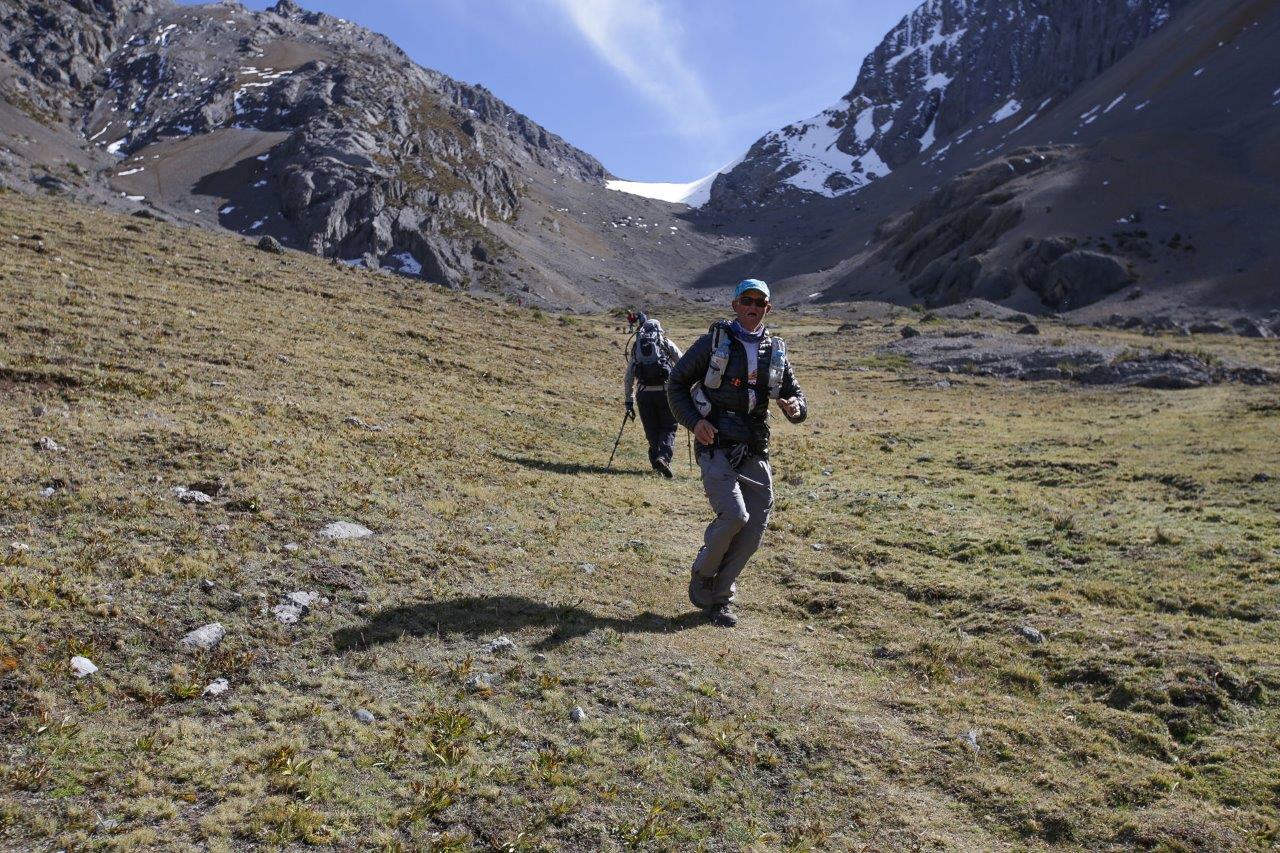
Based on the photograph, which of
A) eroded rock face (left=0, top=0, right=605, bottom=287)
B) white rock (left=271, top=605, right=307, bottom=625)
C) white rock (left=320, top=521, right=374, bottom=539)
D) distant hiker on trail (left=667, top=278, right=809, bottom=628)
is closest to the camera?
white rock (left=271, top=605, right=307, bottom=625)

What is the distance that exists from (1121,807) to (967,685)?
5.93 ft

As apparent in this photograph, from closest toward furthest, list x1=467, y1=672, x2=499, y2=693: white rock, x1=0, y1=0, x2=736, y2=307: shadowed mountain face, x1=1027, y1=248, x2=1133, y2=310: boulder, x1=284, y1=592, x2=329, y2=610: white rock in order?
x1=467, y1=672, x2=499, y2=693: white rock → x1=284, y1=592, x2=329, y2=610: white rock → x1=1027, y1=248, x2=1133, y2=310: boulder → x1=0, y1=0, x2=736, y2=307: shadowed mountain face

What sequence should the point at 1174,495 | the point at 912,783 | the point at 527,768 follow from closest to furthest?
the point at 527,768, the point at 912,783, the point at 1174,495

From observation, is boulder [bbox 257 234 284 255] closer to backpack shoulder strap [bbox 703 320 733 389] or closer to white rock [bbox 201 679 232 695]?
backpack shoulder strap [bbox 703 320 733 389]

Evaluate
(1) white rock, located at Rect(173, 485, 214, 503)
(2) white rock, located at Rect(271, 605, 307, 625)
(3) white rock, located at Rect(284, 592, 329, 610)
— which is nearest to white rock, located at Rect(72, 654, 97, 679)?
(2) white rock, located at Rect(271, 605, 307, 625)

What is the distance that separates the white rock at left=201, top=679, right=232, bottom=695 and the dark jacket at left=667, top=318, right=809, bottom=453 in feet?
16.2

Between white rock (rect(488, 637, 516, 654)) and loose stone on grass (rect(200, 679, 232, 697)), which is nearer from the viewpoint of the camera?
loose stone on grass (rect(200, 679, 232, 697))

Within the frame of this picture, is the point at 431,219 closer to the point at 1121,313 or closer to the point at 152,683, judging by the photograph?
the point at 1121,313

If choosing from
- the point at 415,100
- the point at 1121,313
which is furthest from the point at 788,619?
the point at 415,100

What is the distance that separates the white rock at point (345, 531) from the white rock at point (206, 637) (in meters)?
2.12

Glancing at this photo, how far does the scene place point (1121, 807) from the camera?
18.0 feet

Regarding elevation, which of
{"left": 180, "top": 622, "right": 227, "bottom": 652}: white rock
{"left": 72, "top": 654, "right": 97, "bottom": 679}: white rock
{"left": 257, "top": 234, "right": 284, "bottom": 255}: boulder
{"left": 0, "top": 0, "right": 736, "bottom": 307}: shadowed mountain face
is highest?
{"left": 0, "top": 0, "right": 736, "bottom": 307}: shadowed mountain face

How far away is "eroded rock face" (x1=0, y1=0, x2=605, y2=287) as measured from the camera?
461ft

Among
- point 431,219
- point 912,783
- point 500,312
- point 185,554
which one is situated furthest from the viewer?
point 431,219
